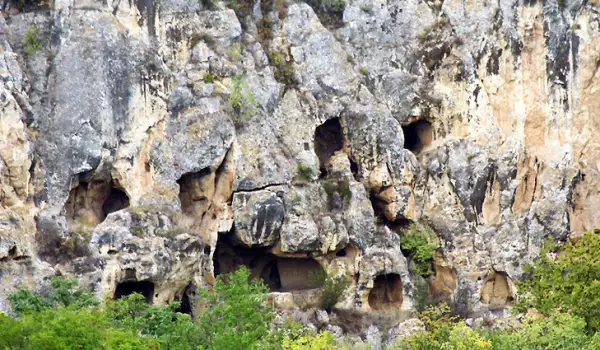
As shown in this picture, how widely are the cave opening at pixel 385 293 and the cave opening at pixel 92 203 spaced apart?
1009 cm

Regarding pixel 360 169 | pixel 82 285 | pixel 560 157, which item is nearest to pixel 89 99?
pixel 82 285

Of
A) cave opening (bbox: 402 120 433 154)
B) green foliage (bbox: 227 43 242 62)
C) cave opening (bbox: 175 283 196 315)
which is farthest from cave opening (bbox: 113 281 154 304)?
cave opening (bbox: 402 120 433 154)

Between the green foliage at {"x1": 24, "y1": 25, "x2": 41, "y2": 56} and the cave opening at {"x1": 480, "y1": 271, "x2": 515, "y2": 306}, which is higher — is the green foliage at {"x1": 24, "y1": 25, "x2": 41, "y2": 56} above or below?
above

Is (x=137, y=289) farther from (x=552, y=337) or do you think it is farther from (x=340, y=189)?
(x=552, y=337)

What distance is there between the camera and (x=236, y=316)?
1422 inches

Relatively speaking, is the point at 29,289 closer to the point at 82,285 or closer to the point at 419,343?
the point at 82,285

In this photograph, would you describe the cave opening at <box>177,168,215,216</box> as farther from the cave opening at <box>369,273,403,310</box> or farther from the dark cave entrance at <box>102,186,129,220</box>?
the cave opening at <box>369,273,403,310</box>

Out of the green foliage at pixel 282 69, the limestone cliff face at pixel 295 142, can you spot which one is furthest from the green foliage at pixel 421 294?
the green foliage at pixel 282 69

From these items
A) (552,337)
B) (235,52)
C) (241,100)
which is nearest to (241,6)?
(235,52)

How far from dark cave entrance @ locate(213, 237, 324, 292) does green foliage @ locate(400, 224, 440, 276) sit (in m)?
3.60

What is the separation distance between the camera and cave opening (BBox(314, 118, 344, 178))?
152 feet

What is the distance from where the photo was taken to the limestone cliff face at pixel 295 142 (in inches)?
1594

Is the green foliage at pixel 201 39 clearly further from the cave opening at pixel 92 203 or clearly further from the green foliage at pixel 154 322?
the green foliage at pixel 154 322

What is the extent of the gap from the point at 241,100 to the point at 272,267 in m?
6.80
